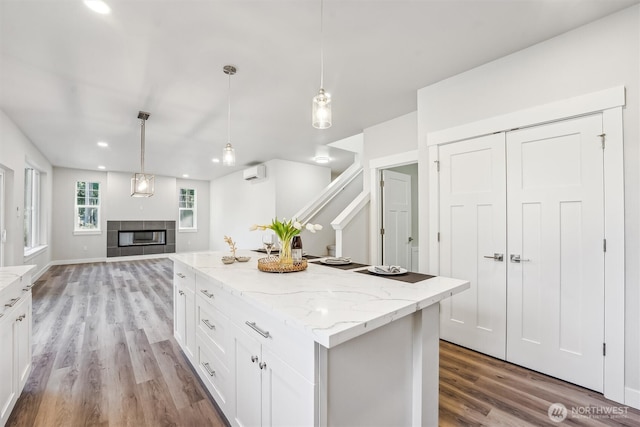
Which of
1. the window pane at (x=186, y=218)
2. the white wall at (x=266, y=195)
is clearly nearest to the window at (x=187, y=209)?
the window pane at (x=186, y=218)

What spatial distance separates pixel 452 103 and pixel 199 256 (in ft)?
9.65

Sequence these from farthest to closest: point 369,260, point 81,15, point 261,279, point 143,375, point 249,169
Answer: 1. point 249,169
2. point 369,260
3. point 143,375
4. point 81,15
5. point 261,279

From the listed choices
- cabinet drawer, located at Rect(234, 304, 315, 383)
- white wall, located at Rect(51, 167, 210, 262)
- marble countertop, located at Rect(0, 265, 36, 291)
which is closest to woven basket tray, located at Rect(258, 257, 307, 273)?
cabinet drawer, located at Rect(234, 304, 315, 383)

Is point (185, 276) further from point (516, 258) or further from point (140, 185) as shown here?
point (516, 258)

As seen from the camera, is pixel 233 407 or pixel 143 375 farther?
pixel 143 375

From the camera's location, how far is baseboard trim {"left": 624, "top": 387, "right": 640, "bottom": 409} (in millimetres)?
1851

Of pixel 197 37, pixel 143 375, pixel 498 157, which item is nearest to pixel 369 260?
pixel 498 157

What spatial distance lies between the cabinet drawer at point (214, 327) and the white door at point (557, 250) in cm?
234

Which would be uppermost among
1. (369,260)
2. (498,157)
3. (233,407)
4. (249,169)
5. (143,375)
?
(249,169)

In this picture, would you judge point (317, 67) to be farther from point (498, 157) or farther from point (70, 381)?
point (70, 381)

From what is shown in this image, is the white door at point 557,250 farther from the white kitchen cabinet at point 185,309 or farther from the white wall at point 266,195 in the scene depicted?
the white wall at point 266,195

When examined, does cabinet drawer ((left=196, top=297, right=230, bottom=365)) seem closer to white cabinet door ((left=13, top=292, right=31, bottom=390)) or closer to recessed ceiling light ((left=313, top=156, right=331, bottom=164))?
white cabinet door ((left=13, top=292, right=31, bottom=390))

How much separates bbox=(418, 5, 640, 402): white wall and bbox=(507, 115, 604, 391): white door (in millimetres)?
143

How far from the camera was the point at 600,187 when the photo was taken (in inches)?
78.8
